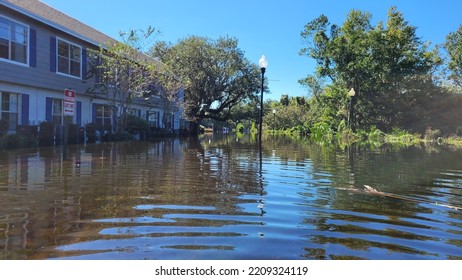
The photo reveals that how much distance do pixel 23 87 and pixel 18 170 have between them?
9.55 m

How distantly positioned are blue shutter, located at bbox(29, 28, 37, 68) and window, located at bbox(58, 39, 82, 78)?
1.68 m

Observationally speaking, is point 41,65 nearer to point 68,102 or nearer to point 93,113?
point 93,113

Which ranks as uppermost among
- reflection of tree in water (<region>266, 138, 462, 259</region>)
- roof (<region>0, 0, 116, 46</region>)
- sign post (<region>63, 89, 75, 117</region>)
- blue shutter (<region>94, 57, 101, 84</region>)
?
roof (<region>0, 0, 116, 46</region>)

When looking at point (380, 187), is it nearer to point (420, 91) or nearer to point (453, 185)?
point (453, 185)

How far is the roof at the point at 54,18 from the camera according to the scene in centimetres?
1520

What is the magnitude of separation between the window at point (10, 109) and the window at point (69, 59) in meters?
2.88

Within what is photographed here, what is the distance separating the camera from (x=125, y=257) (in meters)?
3.27

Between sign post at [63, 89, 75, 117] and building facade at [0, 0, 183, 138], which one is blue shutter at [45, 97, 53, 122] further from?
sign post at [63, 89, 75, 117]

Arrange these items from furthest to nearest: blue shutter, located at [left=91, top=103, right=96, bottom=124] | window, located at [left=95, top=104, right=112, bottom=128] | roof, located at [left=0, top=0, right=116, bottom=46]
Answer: window, located at [left=95, top=104, right=112, bottom=128]
blue shutter, located at [left=91, top=103, right=96, bottom=124]
roof, located at [left=0, top=0, right=116, bottom=46]

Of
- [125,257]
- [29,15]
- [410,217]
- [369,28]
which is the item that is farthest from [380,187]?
[369,28]

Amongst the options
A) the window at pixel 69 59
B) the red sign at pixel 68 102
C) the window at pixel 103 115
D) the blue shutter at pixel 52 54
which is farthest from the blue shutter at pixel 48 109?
the red sign at pixel 68 102

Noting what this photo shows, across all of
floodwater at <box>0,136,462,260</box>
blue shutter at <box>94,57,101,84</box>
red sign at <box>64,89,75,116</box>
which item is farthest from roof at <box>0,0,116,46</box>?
floodwater at <box>0,136,462,260</box>

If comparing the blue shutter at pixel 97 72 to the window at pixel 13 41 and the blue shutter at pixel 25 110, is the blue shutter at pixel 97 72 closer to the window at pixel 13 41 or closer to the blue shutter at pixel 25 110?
the window at pixel 13 41

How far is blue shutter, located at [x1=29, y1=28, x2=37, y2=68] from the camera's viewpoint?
16.3 m
